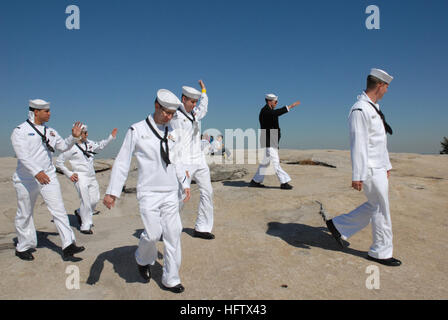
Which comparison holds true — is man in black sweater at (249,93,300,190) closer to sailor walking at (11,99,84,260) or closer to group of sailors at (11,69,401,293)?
group of sailors at (11,69,401,293)

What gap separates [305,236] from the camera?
4992 mm

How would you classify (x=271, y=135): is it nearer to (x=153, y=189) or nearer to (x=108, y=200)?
(x=153, y=189)

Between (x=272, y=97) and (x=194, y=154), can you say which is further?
(x=272, y=97)

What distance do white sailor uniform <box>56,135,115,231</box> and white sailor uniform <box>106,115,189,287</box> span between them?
3.18 m

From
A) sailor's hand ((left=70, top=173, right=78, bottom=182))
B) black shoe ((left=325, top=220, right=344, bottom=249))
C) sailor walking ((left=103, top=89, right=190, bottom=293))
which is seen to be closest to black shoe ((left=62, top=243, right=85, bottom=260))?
sailor walking ((left=103, top=89, right=190, bottom=293))

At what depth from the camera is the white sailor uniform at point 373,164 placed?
155 inches

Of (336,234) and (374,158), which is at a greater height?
(374,158)

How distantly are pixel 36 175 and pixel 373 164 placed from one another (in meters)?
4.18

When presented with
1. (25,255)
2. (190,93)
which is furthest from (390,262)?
(25,255)

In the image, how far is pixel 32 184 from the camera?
14.9ft

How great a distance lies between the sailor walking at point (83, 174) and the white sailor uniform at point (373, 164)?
4.69 meters

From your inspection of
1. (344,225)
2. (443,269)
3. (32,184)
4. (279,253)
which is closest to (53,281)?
(32,184)

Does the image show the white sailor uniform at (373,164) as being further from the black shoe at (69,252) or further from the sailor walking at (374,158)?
the black shoe at (69,252)
